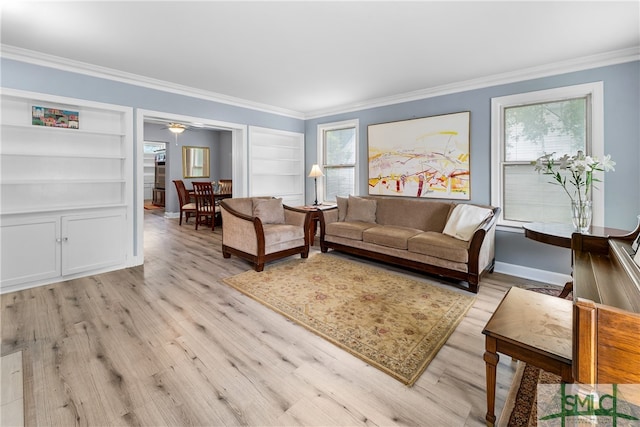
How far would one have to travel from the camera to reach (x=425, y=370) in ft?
6.04

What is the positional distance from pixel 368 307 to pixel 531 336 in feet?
4.92

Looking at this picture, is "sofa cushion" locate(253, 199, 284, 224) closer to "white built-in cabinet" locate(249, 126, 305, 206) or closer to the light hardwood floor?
"white built-in cabinet" locate(249, 126, 305, 206)

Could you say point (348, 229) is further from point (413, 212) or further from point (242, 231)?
point (242, 231)

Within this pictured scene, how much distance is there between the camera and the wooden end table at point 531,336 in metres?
1.21

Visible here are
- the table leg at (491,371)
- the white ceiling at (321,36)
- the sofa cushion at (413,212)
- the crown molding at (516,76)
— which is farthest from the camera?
the sofa cushion at (413,212)

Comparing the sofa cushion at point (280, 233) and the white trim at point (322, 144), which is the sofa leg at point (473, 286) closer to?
the sofa cushion at point (280, 233)

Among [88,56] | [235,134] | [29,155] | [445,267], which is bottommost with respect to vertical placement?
[445,267]

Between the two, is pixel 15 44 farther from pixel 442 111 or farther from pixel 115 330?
pixel 442 111

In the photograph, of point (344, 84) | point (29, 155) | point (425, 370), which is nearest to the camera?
point (425, 370)

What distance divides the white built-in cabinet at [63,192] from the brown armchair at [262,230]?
50.4 inches

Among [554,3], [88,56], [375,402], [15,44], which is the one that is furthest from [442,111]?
[15,44]

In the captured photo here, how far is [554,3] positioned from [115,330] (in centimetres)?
418

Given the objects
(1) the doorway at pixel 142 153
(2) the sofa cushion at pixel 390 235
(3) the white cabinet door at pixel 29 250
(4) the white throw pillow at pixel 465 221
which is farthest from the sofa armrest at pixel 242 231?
(4) the white throw pillow at pixel 465 221

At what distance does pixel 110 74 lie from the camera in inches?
141
